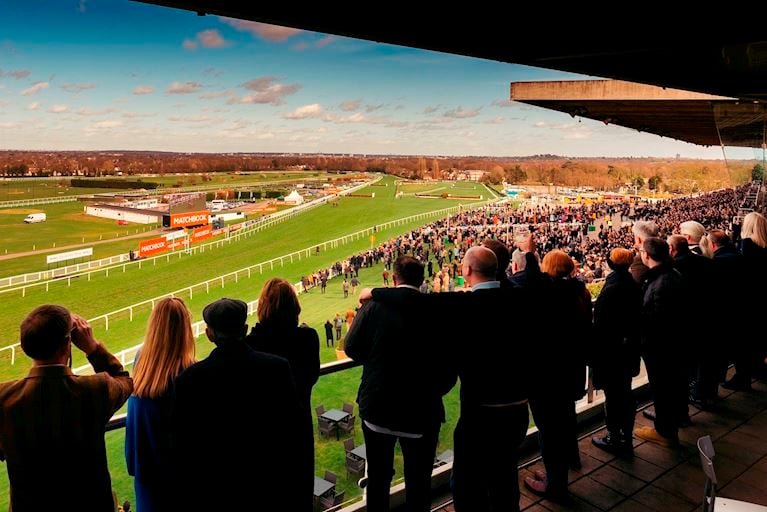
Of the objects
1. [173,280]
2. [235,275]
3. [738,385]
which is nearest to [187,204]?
[173,280]

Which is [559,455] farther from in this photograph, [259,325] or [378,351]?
[259,325]

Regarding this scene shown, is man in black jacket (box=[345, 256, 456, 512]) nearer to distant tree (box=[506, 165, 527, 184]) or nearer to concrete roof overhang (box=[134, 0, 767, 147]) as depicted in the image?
concrete roof overhang (box=[134, 0, 767, 147])

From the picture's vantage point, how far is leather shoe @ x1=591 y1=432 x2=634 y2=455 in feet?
8.90

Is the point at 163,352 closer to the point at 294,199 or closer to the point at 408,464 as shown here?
the point at 408,464

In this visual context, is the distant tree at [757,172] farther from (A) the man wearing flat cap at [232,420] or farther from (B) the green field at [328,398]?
(A) the man wearing flat cap at [232,420]

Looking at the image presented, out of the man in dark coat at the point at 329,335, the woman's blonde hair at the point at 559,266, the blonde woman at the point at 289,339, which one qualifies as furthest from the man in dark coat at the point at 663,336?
the man in dark coat at the point at 329,335

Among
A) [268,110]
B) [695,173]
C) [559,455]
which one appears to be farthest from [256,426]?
[268,110]

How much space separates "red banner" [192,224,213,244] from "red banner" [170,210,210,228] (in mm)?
2074

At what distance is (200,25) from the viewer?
103 m

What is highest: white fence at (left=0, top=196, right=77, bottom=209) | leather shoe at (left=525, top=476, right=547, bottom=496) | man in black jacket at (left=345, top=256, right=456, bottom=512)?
man in black jacket at (left=345, top=256, right=456, bottom=512)

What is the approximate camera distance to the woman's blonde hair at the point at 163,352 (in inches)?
65.0

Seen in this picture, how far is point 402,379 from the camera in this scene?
189 cm

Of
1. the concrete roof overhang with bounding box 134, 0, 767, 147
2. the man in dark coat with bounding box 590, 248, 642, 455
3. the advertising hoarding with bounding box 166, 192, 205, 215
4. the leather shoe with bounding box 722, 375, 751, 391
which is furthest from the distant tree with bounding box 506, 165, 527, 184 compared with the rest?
the man in dark coat with bounding box 590, 248, 642, 455

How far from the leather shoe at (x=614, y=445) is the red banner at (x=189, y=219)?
6229 cm
